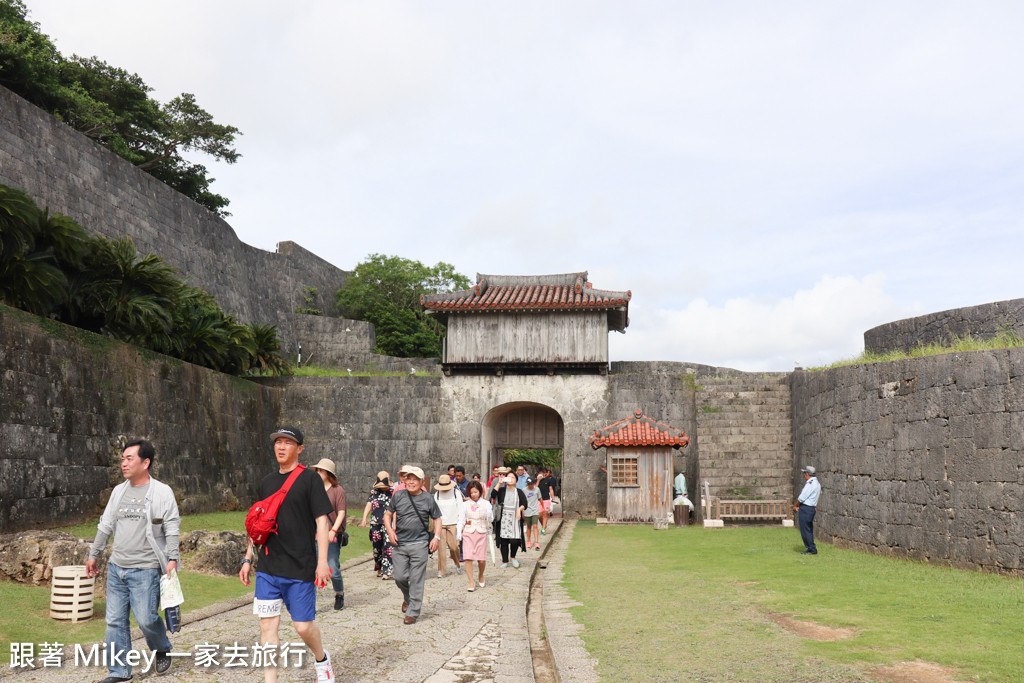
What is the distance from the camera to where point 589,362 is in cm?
2420

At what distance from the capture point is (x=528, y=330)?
81.1ft

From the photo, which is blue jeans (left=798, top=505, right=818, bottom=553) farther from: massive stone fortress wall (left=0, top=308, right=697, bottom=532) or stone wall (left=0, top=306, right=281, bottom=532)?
A: stone wall (left=0, top=306, right=281, bottom=532)

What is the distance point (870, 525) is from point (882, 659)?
779 cm

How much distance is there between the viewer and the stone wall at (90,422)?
12.2 meters

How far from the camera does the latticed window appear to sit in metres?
21.8

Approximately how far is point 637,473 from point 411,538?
1430 cm

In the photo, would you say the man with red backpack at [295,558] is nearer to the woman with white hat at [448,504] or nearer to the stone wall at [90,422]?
the woman with white hat at [448,504]

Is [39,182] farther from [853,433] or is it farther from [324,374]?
[853,433]

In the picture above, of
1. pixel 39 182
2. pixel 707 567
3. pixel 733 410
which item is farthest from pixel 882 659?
pixel 39 182

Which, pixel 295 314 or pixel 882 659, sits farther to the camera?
pixel 295 314

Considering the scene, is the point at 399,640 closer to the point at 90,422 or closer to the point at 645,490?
the point at 90,422

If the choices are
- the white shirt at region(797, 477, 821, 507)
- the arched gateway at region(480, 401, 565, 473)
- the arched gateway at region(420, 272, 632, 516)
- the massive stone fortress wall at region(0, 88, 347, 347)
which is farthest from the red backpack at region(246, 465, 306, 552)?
the arched gateway at region(480, 401, 565, 473)

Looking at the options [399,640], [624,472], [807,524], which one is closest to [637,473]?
[624,472]

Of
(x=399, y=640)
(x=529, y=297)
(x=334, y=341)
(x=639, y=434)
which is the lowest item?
(x=399, y=640)
